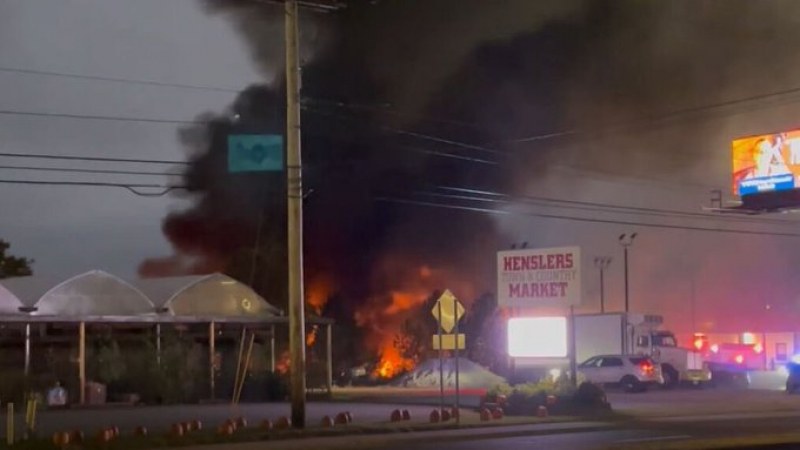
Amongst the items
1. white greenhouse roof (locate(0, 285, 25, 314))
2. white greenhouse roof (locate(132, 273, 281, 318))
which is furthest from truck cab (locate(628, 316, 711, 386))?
white greenhouse roof (locate(0, 285, 25, 314))

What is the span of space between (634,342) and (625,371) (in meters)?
3.24

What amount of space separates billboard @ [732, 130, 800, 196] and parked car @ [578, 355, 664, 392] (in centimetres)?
795

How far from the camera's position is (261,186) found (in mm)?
50969

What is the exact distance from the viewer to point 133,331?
39.5m

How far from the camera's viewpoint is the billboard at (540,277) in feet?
98.6

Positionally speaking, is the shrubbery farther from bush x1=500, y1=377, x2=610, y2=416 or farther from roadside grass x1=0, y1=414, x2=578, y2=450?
roadside grass x1=0, y1=414, x2=578, y2=450

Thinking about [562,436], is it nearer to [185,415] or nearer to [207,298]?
[185,415]

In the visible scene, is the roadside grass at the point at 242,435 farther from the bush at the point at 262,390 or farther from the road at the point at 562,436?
the bush at the point at 262,390

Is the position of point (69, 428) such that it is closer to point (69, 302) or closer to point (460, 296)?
point (69, 302)

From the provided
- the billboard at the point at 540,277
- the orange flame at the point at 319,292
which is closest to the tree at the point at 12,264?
the orange flame at the point at 319,292

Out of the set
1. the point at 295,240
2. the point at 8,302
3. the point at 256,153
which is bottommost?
the point at 8,302

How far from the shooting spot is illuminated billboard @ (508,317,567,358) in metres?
30.7

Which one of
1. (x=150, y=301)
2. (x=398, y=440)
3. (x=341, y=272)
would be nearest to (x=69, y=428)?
(x=398, y=440)

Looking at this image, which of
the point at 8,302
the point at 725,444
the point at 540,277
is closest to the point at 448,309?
the point at 540,277
